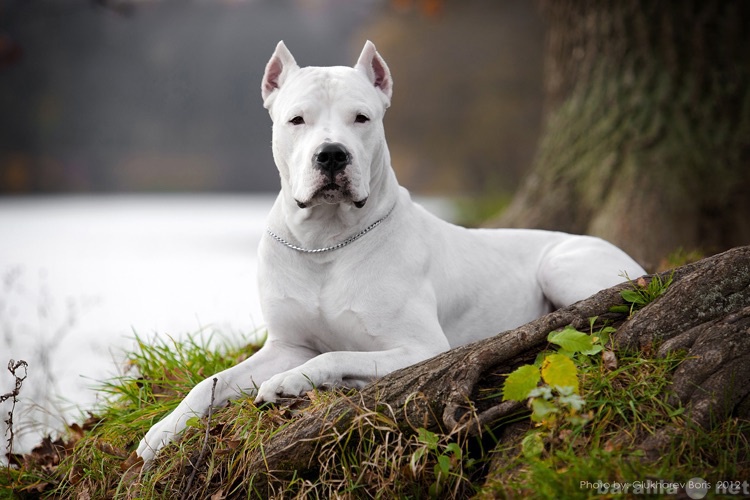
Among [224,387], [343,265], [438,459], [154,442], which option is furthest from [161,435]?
[438,459]

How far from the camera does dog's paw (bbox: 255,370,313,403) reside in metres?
3.01

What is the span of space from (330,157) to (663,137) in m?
3.86

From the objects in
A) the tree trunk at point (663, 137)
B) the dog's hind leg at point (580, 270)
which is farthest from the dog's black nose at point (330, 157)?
the tree trunk at point (663, 137)

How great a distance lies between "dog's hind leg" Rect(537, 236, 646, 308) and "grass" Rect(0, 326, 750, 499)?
1206mm

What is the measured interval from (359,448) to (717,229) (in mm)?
4440

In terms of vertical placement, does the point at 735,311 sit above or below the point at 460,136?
below

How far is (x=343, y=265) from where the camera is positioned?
11.3 ft

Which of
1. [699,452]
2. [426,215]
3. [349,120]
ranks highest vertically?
[349,120]

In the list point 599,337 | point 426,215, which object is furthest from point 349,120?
point 599,337

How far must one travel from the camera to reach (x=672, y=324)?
2.75m

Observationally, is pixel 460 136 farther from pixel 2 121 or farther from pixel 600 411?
pixel 600 411

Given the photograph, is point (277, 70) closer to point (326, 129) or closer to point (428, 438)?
point (326, 129)

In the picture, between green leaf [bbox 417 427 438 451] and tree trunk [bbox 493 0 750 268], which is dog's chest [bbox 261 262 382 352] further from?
tree trunk [bbox 493 0 750 268]

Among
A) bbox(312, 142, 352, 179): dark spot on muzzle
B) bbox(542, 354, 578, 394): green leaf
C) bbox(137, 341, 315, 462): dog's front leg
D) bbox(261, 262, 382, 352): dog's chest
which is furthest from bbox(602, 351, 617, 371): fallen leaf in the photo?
bbox(137, 341, 315, 462): dog's front leg
